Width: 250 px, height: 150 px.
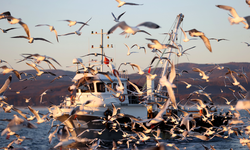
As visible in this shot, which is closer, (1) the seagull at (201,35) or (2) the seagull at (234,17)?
(2) the seagull at (234,17)

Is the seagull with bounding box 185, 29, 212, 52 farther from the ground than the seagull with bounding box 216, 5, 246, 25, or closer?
closer

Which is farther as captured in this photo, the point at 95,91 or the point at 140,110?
the point at 140,110

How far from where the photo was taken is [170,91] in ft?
18.6

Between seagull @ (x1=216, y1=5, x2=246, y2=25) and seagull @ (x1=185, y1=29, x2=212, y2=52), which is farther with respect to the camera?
seagull @ (x1=185, y1=29, x2=212, y2=52)

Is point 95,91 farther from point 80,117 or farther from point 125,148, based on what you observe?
point 125,148

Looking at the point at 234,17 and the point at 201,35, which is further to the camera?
the point at 201,35

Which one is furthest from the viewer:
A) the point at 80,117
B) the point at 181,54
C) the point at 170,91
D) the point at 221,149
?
the point at 221,149

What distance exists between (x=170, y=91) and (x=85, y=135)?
19.5 m

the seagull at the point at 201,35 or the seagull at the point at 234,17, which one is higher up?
the seagull at the point at 234,17

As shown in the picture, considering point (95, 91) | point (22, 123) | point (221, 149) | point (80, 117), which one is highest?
point (22, 123)

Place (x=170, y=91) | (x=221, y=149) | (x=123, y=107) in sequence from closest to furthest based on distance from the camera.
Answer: (x=170, y=91)
(x=123, y=107)
(x=221, y=149)

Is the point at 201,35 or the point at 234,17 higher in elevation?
the point at 234,17

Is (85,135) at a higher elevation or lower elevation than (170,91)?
lower

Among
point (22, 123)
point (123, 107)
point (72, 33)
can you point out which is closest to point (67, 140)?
point (22, 123)
